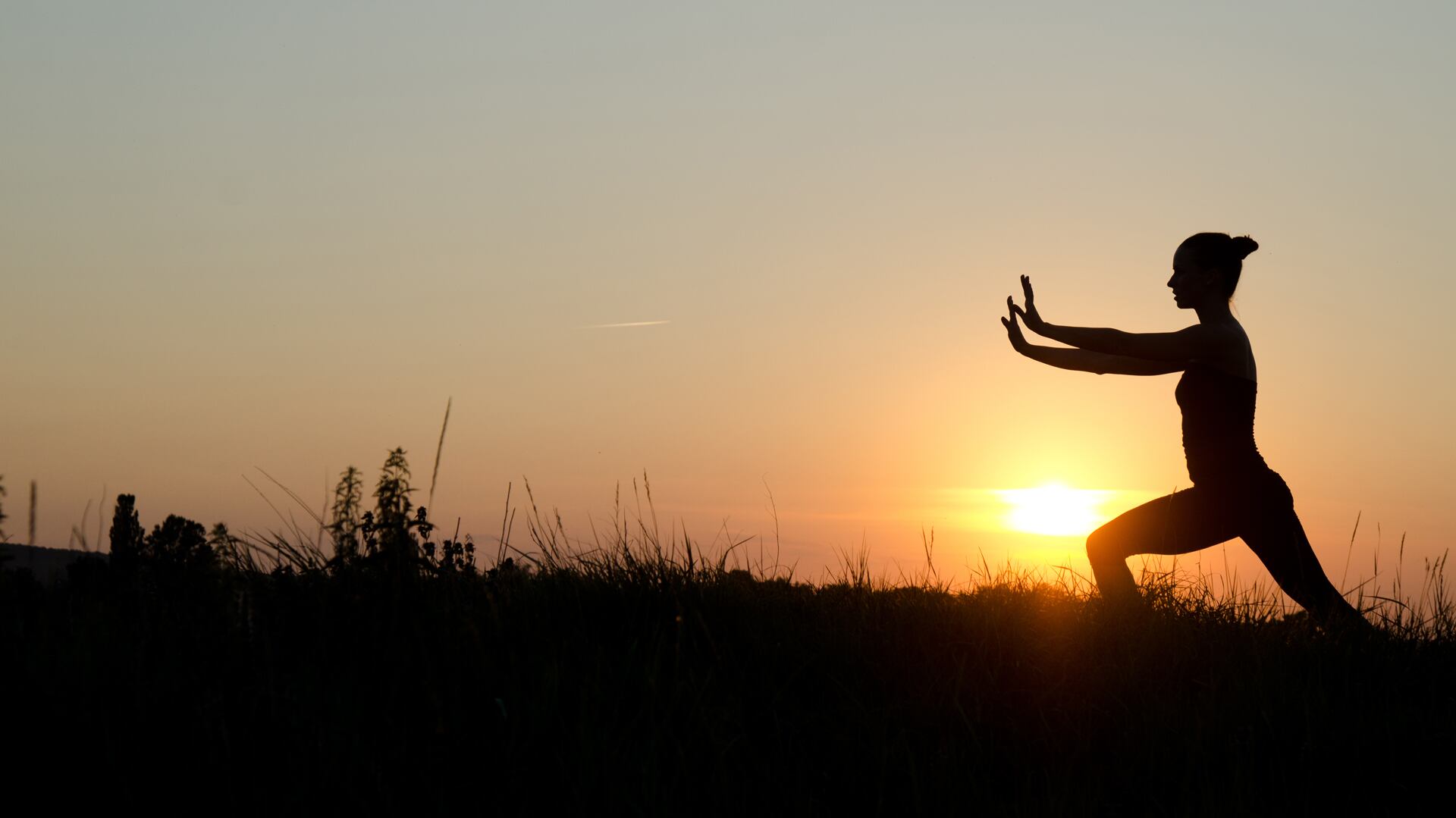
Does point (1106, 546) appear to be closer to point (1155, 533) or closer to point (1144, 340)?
point (1155, 533)

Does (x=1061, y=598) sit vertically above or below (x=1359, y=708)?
above

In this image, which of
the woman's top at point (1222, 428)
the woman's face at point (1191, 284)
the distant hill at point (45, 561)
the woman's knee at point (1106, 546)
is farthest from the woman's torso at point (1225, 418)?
the distant hill at point (45, 561)

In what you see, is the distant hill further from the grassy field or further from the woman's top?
the woman's top

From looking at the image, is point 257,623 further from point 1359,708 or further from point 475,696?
point 1359,708

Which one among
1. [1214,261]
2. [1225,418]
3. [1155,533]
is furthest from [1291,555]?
[1214,261]

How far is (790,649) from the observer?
527 centimetres

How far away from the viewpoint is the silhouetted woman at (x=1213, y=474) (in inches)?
241

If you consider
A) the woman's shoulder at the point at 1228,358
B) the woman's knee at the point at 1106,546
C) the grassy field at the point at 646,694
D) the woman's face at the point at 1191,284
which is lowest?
the grassy field at the point at 646,694

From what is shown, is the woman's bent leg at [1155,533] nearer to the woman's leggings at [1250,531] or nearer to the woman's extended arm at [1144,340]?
the woman's leggings at [1250,531]

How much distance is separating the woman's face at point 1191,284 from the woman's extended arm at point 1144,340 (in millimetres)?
262

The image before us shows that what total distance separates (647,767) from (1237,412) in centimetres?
410

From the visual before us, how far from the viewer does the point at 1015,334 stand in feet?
21.8

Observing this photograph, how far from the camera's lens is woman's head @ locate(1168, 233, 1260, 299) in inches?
254

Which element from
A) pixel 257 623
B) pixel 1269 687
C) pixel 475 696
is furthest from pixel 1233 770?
pixel 257 623
